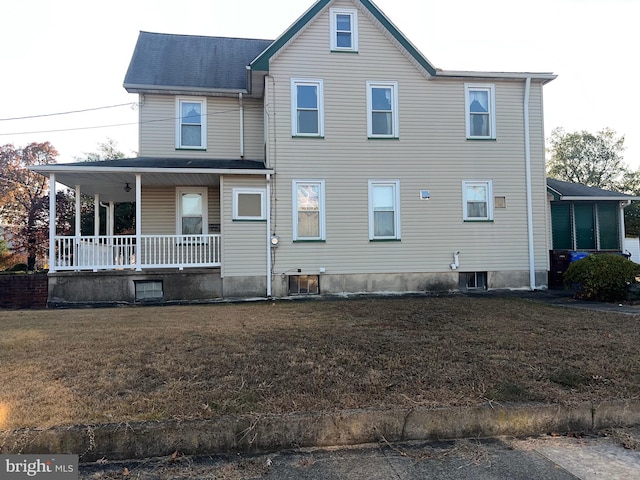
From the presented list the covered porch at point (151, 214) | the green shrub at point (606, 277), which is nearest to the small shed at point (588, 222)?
the green shrub at point (606, 277)

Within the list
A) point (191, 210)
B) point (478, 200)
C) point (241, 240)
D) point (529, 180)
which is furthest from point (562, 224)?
point (191, 210)

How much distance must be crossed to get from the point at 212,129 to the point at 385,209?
593cm

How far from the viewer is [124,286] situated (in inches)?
412

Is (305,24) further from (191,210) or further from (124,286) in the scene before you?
(124,286)

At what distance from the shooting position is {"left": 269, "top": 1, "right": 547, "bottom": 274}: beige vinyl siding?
11477 millimetres

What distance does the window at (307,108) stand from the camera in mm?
11500

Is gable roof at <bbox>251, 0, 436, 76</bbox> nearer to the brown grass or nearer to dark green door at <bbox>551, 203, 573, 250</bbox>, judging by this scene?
dark green door at <bbox>551, 203, 573, 250</bbox>

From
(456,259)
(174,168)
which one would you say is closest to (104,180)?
(174,168)

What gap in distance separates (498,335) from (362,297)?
5.51 meters

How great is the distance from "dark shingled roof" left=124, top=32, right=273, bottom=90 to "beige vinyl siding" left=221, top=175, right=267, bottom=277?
143 inches

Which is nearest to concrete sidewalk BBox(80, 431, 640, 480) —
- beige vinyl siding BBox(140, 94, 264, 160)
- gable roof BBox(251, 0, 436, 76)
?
gable roof BBox(251, 0, 436, 76)

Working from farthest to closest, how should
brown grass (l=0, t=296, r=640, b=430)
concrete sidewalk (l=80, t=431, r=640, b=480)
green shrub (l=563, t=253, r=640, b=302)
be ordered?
green shrub (l=563, t=253, r=640, b=302), brown grass (l=0, t=296, r=640, b=430), concrete sidewalk (l=80, t=431, r=640, b=480)

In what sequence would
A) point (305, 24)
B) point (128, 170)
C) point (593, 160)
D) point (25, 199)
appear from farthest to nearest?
point (593, 160)
point (25, 199)
point (305, 24)
point (128, 170)

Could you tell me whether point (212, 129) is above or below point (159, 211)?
above
